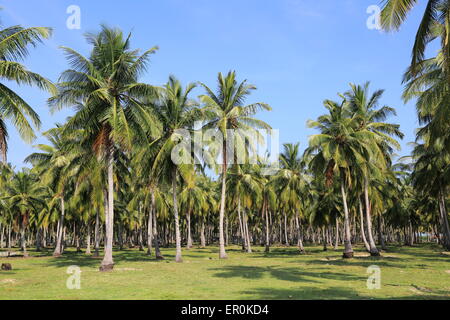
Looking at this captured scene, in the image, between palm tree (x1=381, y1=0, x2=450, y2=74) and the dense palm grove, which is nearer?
palm tree (x1=381, y1=0, x2=450, y2=74)

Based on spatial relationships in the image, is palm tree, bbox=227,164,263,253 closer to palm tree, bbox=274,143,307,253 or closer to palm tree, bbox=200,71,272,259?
palm tree, bbox=274,143,307,253

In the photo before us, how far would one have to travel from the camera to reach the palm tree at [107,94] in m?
21.6

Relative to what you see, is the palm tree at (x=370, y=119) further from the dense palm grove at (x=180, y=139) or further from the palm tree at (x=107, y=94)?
the palm tree at (x=107, y=94)

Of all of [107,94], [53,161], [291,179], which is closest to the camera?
[107,94]

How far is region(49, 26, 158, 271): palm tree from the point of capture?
21.6 metres

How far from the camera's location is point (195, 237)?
354ft

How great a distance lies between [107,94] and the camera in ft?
69.3

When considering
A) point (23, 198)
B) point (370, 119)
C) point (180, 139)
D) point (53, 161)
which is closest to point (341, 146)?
point (370, 119)

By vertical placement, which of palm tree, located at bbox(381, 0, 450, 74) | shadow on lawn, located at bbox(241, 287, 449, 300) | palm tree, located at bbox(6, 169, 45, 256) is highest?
palm tree, located at bbox(381, 0, 450, 74)

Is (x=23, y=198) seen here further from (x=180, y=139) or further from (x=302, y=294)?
(x=302, y=294)

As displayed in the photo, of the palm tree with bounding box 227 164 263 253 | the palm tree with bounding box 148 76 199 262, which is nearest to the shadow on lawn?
the palm tree with bounding box 148 76 199 262
